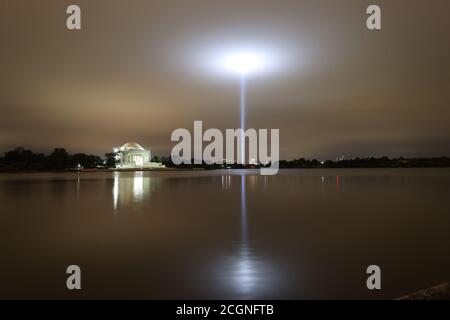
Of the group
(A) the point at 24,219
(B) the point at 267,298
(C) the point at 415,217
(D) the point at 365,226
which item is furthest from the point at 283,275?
(A) the point at 24,219

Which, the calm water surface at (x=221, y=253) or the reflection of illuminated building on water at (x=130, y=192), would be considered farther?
the reflection of illuminated building on water at (x=130, y=192)

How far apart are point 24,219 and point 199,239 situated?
14.7m

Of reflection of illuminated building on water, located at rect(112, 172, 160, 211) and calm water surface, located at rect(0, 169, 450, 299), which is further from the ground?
reflection of illuminated building on water, located at rect(112, 172, 160, 211)

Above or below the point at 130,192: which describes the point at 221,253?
below

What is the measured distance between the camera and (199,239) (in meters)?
17.5

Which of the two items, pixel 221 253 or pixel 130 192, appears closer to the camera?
pixel 221 253

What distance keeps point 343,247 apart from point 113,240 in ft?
37.3

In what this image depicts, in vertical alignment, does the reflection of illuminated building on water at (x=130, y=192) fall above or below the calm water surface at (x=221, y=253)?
above

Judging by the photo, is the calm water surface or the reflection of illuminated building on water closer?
the calm water surface

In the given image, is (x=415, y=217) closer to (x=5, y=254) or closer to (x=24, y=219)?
(x=5, y=254)

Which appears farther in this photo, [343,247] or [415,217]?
[415,217]
